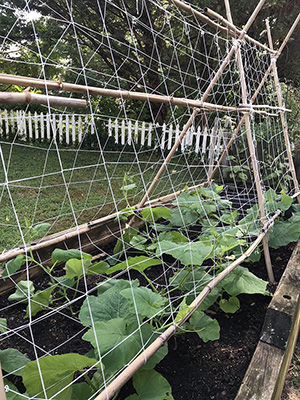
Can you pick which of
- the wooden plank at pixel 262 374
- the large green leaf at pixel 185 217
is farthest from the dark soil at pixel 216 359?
the large green leaf at pixel 185 217

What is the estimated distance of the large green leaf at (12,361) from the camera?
3.76ft

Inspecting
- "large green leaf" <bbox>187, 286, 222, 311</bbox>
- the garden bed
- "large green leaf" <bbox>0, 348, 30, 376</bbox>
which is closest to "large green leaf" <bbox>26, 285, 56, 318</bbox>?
the garden bed

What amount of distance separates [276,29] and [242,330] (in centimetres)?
617

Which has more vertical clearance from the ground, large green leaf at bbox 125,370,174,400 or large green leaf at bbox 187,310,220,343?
large green leaf at bbox 187,310,220,343

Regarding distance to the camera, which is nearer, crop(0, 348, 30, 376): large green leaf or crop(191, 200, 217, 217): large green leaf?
crop(0, 348, 30, 376): large green leaf

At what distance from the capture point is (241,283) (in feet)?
5.27

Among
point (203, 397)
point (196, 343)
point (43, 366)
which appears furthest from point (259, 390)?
point (43, 366)

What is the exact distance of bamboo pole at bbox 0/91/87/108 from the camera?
83 cm

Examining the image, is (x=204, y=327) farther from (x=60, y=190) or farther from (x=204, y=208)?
(x=60, y=190)

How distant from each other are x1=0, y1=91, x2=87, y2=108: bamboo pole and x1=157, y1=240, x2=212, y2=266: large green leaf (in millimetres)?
689

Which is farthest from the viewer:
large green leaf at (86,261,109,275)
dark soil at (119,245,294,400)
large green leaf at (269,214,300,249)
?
large green leaf at (269,214,300,249)

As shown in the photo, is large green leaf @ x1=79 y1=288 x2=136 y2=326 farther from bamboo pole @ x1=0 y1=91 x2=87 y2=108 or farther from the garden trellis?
bamboo pole @ x1=0 y1=91 x2=87 y2=108

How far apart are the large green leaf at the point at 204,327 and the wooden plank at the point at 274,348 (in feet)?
0.57

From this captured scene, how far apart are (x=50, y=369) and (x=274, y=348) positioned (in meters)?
0.94
